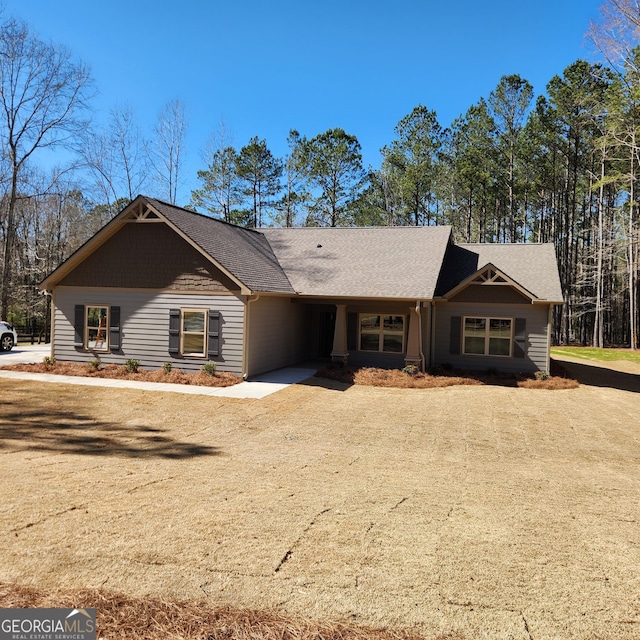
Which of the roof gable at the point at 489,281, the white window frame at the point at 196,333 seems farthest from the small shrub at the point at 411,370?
the white window frame at the point at 196,333

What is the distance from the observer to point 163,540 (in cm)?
429

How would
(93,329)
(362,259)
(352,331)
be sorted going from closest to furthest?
1. (93,329)
2. (352,331)
3. (362,259)

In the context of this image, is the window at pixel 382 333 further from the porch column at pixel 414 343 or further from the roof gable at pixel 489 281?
the roof gable at pixel 489 281

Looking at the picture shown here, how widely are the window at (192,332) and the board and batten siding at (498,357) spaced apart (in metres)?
8.61

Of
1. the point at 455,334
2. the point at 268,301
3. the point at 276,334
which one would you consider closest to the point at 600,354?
the point at 455,334

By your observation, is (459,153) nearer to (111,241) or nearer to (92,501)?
(111,241)

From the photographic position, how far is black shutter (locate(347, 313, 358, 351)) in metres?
18.0

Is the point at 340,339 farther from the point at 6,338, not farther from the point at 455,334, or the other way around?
the point at 6,338

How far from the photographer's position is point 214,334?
14820 millimetres

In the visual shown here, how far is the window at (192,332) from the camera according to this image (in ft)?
49.8

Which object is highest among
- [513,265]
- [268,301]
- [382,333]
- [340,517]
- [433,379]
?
[513,265]

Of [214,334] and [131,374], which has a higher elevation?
[214,334]

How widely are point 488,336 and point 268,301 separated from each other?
8084mm

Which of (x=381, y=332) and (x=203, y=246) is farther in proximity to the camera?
(x=381, y=332)
